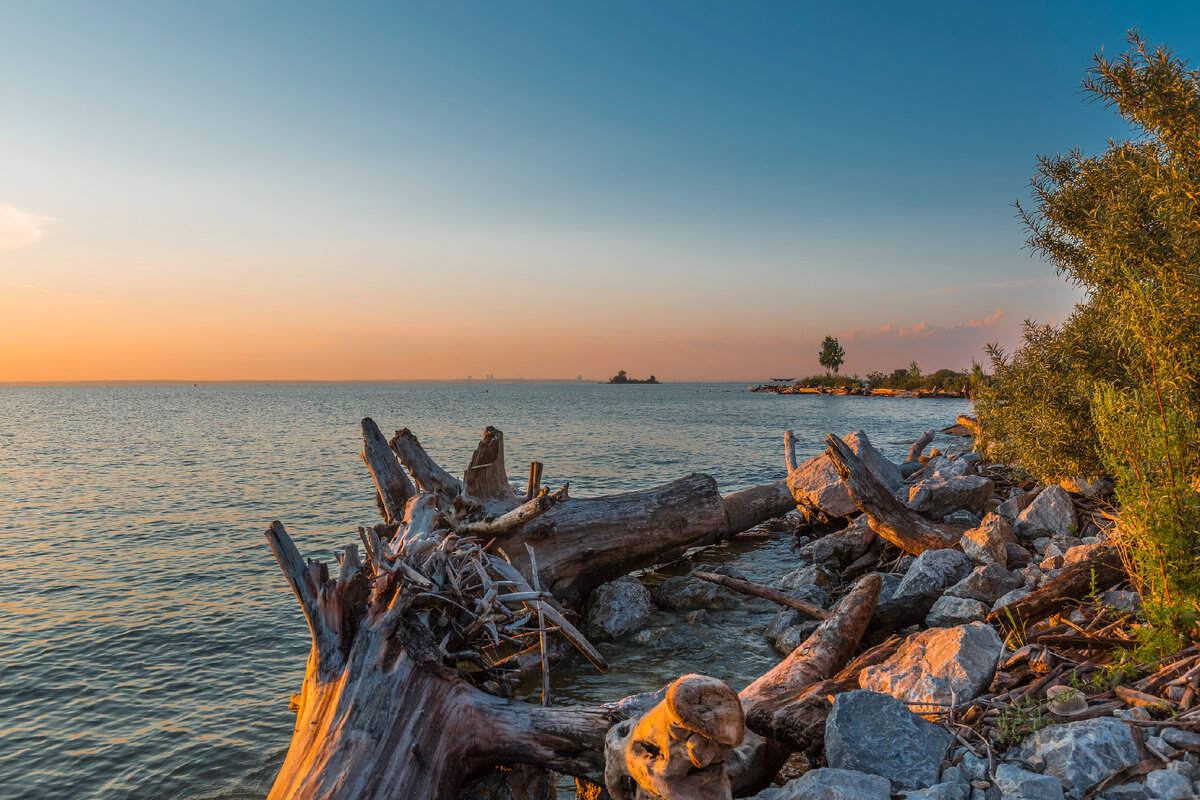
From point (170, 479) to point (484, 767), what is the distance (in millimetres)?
28274

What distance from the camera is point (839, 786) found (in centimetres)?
406

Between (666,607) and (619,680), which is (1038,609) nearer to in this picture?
(619,680)

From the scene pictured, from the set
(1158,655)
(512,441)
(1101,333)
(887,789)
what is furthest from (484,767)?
(512,441)

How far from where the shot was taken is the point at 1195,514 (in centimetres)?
502

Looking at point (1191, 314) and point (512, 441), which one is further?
point (512, 441)

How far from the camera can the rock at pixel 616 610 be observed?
33.7ft

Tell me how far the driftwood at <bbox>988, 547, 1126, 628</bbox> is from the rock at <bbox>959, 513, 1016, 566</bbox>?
91.3 inches

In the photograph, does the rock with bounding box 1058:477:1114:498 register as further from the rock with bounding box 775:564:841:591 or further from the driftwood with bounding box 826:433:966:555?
the rock with bounding box 775:564:841:591

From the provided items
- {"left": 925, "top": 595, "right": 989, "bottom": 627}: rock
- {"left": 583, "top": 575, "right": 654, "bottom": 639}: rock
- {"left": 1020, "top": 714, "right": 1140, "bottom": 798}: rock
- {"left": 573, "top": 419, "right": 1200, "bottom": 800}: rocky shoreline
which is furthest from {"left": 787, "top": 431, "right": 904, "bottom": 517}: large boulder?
{"left": 1020, "top": 714, "right": 1140, "bottom": 798}: rock

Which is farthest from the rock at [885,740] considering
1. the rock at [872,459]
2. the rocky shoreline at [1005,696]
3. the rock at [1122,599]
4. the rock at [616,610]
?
the rock at [872,459]

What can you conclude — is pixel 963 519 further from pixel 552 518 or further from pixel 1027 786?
pixel 1027 786

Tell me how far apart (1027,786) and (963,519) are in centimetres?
898

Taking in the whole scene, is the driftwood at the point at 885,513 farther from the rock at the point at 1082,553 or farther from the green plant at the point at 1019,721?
the green plant at the point at 1019,721

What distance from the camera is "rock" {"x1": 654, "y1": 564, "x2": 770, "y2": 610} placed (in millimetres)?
11234
